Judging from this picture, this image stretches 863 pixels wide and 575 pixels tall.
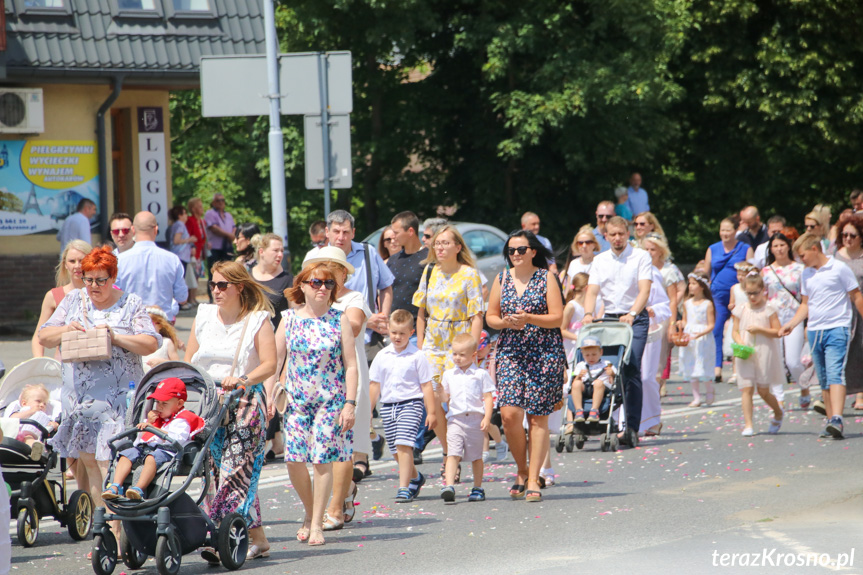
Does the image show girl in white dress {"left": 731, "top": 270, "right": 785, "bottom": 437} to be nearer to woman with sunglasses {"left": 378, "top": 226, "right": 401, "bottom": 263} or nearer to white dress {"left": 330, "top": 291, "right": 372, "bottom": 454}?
woman with sunglasses {"left": 378, "top": 226, "right": 401, "bottom": 263}

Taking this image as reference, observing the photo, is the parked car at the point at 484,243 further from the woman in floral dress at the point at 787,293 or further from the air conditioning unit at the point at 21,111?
the woman in floral dress at the point at 787,293

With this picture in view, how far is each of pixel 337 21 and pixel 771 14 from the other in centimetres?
1057

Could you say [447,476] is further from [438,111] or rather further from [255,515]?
[438,111]

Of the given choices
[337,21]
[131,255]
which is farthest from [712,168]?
[131,255]

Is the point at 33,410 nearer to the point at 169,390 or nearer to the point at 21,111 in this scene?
the point at 169,390

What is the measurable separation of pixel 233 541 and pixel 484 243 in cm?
1528

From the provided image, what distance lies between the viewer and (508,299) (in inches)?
372

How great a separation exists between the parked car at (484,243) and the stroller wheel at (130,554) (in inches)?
571

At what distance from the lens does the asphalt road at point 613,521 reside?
718cm

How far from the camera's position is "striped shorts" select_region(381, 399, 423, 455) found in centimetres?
931

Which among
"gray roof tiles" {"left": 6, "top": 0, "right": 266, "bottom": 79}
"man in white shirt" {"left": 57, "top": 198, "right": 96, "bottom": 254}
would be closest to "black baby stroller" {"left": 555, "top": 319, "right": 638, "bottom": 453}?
"man in white shirt" {"left": 57, "top": 198, "right": 96, "bottom": 254}

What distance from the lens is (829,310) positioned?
39.8 feet

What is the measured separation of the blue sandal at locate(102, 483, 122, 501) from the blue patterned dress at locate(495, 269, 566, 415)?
3.22 meters

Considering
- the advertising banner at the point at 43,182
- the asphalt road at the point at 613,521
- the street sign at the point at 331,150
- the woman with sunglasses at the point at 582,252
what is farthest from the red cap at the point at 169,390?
the advertising banner at the point at 43,182
